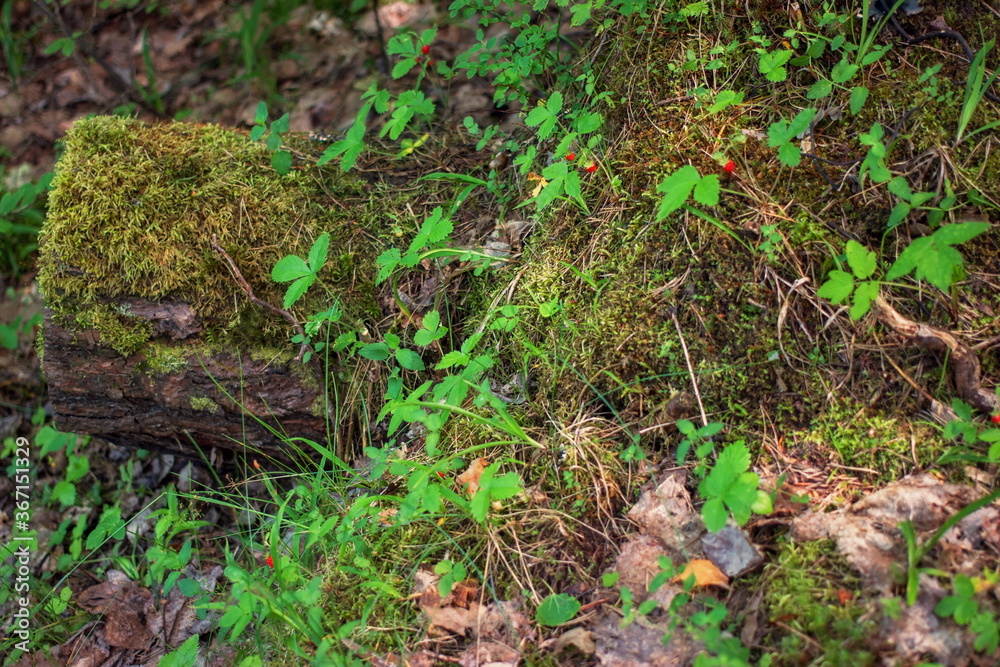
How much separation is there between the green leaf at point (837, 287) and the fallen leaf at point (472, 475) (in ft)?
3.66

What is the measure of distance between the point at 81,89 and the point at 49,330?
283cm

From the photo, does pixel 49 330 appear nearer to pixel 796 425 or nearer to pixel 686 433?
pixel 686 433

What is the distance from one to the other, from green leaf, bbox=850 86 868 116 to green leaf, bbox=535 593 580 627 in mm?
1678

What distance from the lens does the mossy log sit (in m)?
2.48

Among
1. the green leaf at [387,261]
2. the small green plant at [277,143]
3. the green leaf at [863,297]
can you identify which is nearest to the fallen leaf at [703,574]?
the green leaf at [863,297]

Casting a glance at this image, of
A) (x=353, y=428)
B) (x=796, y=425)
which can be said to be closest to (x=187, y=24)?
(x=353, y=428)

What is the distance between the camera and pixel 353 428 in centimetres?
258

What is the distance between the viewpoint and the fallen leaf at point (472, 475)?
2041 millimetres

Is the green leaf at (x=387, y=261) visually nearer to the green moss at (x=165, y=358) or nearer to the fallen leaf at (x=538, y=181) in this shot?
the fallen leaf at (x=538, y=181)

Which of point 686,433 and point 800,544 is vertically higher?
point 686,433

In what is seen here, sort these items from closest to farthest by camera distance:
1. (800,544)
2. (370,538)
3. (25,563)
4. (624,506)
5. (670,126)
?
(800,544), (624,506), (370,538), (670,126), (25,563)

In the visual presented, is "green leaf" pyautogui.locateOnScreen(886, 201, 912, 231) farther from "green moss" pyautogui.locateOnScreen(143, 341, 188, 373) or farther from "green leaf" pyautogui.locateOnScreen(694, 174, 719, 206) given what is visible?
"green moss" pyautogui.locateOnScreen(143, 341, 188, 373)

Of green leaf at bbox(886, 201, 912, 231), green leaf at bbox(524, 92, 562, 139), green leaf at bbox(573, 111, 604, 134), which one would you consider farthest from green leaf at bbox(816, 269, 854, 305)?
green leaf at bbox(524, 92, 562, 139)

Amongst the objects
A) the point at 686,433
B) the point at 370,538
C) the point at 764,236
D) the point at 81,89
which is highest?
the point at 81,89
